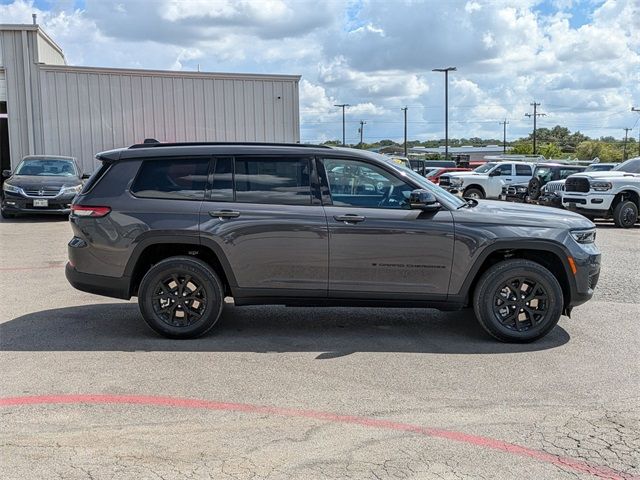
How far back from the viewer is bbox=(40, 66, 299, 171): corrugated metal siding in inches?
810

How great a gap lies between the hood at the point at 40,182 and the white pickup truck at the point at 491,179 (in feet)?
45.0

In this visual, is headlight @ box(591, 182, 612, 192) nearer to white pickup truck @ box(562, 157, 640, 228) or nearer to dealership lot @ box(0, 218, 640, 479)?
white pickup truck @ box(562, 157, 640, 228)

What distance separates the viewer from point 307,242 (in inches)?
→ 222

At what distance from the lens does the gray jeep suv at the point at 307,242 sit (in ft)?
18.5

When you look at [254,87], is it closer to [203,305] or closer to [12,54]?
→ [12,54]

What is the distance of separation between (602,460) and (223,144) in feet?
13.4

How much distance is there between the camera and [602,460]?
3.59 m

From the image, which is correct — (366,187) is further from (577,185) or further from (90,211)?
(577,185)

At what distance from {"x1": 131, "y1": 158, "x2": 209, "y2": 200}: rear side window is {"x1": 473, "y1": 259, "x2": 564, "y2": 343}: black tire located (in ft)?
8.86

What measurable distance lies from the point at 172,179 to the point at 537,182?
16465 mm

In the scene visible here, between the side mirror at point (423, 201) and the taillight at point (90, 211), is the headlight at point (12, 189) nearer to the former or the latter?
the taillight at point (90, 211)

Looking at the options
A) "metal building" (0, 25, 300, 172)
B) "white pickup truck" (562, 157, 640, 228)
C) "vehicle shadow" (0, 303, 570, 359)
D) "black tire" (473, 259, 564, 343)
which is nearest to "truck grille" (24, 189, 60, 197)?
"metal building" (0, 25, 300, 172)

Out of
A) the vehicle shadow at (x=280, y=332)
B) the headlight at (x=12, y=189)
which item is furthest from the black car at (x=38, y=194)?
the vehicle shadow at (x=280, y=332)

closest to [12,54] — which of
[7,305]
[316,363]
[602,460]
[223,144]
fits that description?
[7,305]
